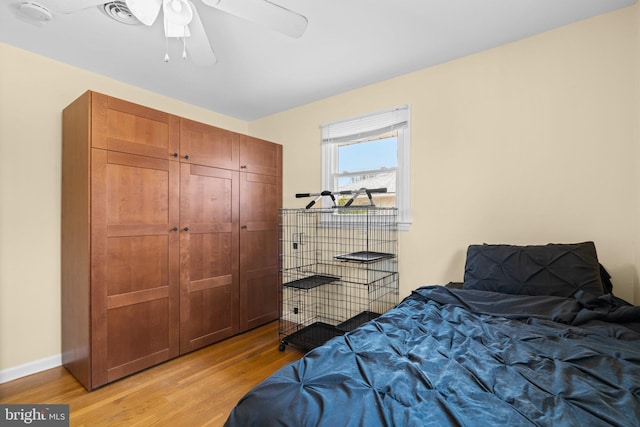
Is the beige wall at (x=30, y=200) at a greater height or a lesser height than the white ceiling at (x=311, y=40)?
lesser

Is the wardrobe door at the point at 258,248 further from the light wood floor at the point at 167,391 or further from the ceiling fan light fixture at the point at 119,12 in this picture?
the ceiling fan light fixture at the point at 119,12

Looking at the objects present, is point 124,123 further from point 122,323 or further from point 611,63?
point 611,63

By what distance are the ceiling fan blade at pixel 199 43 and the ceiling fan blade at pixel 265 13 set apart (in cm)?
23

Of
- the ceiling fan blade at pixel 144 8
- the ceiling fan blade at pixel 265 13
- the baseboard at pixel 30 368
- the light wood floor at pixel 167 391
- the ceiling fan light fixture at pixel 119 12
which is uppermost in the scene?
the ceiling fan light fixture at pixel 119 12

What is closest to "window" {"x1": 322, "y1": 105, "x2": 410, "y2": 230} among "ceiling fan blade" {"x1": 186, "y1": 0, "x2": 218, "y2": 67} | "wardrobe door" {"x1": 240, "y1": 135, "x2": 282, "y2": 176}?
"wardrobe door" {"x1": 240, "y1": 135, "x2": 282, "y2": 176}

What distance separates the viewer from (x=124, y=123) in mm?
2227

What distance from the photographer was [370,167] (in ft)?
9.58

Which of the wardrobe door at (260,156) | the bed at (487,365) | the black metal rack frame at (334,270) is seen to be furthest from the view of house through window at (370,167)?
the bed at (487,365)

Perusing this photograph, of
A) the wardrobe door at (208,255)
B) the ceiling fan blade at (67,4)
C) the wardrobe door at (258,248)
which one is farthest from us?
the wardrobe door at (258,248)

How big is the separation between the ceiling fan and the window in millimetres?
1363

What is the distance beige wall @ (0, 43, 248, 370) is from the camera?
2182 millimetres

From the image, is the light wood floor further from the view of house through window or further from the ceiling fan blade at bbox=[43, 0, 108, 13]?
the ceiling fan blade at bbox=[43, 0, 108, 13]

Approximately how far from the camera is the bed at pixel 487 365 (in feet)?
2.56

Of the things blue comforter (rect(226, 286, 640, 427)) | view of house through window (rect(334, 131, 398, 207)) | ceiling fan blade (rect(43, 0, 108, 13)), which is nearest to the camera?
blue comforter (rect(226, 286, 640, 427))
